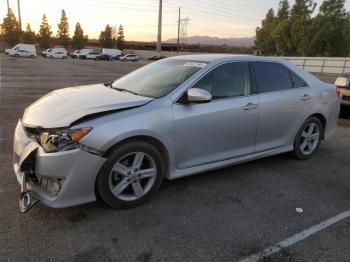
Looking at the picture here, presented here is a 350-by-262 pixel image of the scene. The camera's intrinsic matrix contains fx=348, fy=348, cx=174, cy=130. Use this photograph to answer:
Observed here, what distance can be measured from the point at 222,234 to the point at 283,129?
230 centimetres

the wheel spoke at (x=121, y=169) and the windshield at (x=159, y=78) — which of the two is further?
the windshield at (x=159, y=78)

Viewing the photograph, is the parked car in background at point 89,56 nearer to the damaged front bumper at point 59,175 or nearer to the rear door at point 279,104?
the rear door at point 279,104

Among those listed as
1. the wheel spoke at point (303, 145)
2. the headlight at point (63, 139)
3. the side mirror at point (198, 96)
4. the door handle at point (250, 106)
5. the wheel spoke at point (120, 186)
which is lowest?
the wheel spoke at point (303, 145)

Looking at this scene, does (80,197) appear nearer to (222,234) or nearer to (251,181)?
(222,234)

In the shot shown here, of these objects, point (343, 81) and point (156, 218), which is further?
point (343, 81)

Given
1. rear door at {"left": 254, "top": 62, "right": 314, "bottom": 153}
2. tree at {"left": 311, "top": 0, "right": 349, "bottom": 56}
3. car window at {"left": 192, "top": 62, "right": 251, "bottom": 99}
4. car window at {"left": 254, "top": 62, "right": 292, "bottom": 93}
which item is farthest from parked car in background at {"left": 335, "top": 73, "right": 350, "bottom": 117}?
tree at {"left": 311, "top": 0, "right": 349, "bottom": 56}

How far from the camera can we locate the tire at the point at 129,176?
345cm

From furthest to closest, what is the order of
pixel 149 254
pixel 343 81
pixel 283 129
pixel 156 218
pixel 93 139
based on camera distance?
pixel 343 81, pixel 283 129, pixel 156 218, pixel 93 139, pixel 149 254

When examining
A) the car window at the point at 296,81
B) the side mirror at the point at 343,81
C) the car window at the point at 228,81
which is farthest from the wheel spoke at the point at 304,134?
the side mirror at the point at 343,81

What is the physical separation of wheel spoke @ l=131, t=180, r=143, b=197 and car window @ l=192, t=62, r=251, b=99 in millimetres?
1306

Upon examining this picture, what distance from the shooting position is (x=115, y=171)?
3.54m

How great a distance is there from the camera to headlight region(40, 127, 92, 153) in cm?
322

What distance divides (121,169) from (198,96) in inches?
45.7

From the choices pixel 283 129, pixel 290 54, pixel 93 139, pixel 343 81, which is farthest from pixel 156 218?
pixel 290 54
